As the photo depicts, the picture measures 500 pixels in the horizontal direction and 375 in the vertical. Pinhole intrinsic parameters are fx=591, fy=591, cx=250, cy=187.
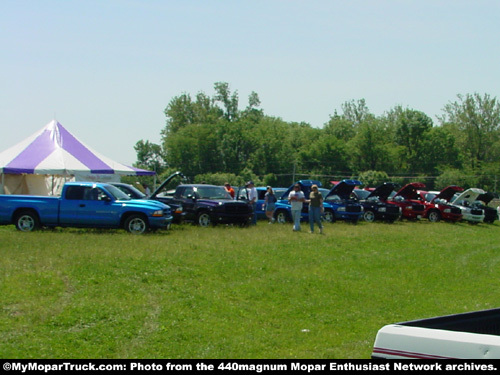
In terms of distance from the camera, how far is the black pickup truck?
22.4 metres

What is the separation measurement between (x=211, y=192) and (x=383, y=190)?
991 centimetres

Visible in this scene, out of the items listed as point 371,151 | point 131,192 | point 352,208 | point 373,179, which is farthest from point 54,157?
point 371,151

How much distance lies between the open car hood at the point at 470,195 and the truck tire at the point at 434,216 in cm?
242

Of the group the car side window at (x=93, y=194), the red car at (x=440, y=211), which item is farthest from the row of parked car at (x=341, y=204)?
the car side window at (x=93, y=194)

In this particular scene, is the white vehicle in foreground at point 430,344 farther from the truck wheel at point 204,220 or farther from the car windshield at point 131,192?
the car windshield at point 131,192

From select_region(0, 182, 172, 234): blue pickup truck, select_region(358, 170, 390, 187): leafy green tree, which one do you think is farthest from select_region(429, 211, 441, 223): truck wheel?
select_region(358, 170, 390, 187): leafy green tree

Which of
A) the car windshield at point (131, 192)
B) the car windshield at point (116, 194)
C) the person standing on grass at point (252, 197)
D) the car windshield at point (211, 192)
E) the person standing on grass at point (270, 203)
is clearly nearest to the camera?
the car windshield at point (116, 194)

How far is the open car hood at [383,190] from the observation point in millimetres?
28969

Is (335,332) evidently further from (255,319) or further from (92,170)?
(92,170)

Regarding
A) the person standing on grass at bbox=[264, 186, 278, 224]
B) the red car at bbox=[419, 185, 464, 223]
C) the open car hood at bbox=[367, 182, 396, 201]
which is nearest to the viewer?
the person standing on grass at bbox=[264, 186, 278, 224]

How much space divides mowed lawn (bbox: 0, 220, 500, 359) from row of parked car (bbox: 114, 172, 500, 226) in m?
4.05

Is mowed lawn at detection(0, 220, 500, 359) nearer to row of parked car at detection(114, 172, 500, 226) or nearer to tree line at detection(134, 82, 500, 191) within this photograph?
row of parked car at detection(114, 172, 500, 226)

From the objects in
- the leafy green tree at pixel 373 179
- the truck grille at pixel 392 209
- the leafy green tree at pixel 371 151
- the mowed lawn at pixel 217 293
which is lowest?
the mowed lawn at pixel 217 293

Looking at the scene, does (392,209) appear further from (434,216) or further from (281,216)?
(281,216)
